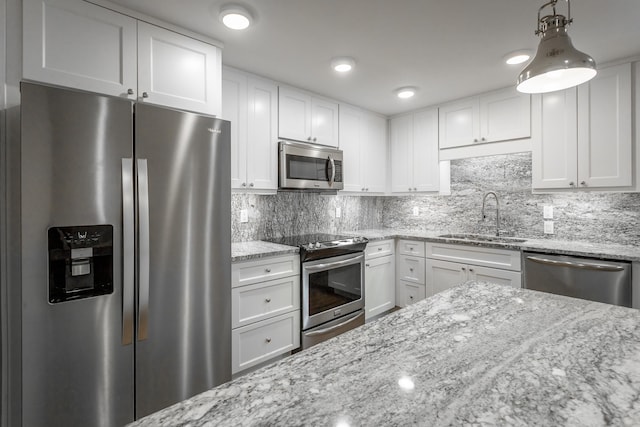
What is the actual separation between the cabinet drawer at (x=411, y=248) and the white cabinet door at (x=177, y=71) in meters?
2.38

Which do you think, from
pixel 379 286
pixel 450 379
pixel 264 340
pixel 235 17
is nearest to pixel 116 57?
pixel 235 17

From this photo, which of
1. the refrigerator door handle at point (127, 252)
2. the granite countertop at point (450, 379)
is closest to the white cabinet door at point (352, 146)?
the refrigerator door handle at point (127, 252)

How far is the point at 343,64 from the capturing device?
2.46 metres

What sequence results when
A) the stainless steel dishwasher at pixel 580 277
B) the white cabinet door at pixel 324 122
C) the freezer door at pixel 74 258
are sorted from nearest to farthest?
the freezer door at pixel 74 258, the stainless steel dishwasher at pixel 580 277, the white cabinet door at pixel 324 122

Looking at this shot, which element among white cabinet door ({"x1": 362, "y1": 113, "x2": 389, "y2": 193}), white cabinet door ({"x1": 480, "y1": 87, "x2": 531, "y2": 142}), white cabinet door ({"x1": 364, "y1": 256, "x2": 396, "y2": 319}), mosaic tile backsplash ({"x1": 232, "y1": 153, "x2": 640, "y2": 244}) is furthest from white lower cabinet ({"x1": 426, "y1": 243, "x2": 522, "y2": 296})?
white cabinet door ({"x1": 480, "y1": 87, "x2": 531, "y2": 142})

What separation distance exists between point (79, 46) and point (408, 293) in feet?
11.2

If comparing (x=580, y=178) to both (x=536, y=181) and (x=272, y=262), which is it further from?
(x=272, y=262)

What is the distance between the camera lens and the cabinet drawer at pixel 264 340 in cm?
223

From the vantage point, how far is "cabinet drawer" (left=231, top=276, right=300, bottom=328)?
2221 mm

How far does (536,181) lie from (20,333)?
3662 mm

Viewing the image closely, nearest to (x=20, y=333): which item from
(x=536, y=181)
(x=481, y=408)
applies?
(x=481, y=408)

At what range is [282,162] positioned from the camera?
2834mm

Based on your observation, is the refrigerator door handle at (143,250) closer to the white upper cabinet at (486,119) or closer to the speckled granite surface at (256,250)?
the speckled granite surface at (256,250)

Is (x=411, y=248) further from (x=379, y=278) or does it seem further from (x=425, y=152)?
(x=425, y=152)
